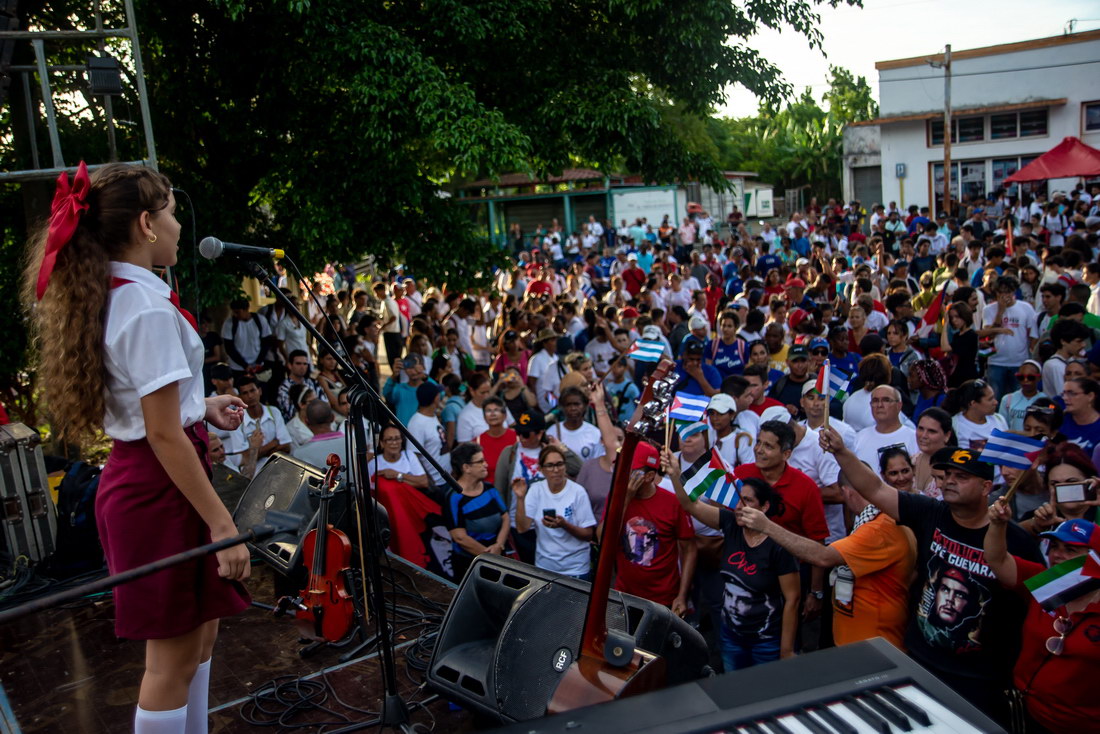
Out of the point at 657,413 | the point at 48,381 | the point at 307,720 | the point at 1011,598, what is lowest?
the point at 307,720

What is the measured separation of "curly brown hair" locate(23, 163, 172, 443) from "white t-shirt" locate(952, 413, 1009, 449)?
550 centimetres

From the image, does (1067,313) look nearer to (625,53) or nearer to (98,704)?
(625,53)

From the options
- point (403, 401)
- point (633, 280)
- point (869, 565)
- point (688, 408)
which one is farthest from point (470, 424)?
point (633, 280)

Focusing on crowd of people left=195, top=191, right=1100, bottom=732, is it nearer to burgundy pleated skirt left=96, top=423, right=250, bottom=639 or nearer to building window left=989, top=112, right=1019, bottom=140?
burgundy pleated skirt left=96, top=423, right=250, bottom=639

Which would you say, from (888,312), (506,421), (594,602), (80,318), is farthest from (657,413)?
(888,312)

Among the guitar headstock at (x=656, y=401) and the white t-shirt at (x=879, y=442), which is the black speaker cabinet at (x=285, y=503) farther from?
the white t-shirt at (x=879, y=442)

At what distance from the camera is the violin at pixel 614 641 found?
255 centimetres

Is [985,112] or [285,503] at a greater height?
[985,112]

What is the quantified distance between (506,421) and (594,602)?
482 cm

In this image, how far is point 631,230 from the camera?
28.5m

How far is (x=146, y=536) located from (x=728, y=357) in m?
7.35

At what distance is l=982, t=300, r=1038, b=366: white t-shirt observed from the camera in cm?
895

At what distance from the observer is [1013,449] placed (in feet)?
15.6

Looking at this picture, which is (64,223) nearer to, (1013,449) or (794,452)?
(1013,449)
